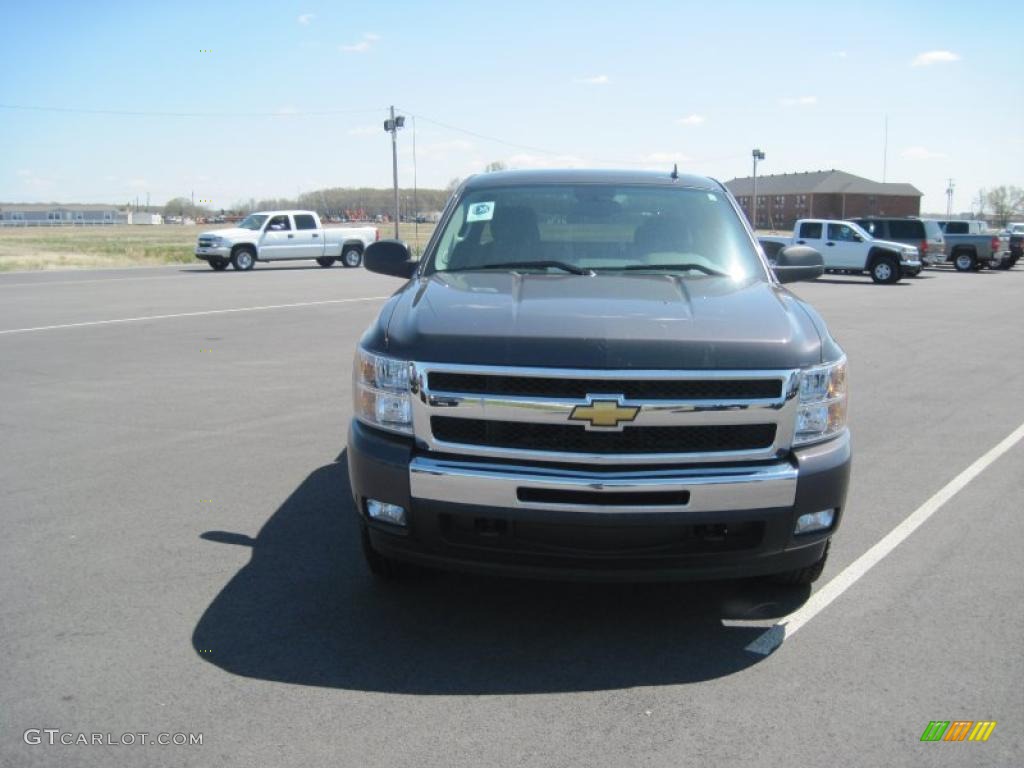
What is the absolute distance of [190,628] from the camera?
3838 mm

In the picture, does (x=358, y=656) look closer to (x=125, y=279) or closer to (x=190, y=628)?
(x=190, y=628)

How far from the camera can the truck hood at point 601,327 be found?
3389mm

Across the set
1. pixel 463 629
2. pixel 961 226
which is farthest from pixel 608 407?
pixel 961 226

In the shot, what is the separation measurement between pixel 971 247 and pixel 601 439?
121ft

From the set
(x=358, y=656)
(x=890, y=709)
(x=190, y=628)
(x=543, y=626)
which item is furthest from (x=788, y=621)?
(x=190, y=628)

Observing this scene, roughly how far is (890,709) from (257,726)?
215 cm

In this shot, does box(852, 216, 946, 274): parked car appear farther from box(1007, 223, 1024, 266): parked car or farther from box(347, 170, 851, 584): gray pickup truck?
box(347, 170, 851, 584): gray pickup truck

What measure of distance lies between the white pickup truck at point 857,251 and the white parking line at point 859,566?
22.0m

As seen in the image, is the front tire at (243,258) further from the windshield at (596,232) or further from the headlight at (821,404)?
the headlight at (821,404)

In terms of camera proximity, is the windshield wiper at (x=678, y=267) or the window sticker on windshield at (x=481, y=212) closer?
the windshield wiper at (x=678, y=267)

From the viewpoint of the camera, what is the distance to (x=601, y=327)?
3490 mm

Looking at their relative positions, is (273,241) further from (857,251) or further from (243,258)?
(857,251)

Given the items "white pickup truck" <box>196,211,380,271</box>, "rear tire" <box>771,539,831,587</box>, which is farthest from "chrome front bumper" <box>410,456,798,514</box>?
"white pickup truck" <box>196,211,380,271</box>

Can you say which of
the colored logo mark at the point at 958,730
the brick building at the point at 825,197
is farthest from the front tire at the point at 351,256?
the brick building at the point at 825,197
